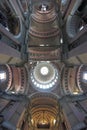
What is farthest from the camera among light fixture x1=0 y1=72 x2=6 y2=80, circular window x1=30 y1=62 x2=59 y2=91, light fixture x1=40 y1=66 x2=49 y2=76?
light fixture x1=40 y1=66 x2=49 y2=76

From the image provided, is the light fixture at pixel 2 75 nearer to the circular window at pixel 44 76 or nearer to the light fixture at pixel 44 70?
the circular window at pixel 44 76

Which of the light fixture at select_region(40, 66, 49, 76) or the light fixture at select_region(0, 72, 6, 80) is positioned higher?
the light fixture at select_region(40, 66, 49, 76)

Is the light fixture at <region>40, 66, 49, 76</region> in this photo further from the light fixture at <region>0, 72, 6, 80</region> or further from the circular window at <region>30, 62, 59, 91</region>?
the light fixture at <region>0, 72, 6, 80</region>

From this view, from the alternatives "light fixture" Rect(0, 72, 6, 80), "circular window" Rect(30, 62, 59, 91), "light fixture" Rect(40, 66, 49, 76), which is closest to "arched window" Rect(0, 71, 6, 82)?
"light fixture" Rect(0, 72, 6, 80)

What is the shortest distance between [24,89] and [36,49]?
16.5 feet

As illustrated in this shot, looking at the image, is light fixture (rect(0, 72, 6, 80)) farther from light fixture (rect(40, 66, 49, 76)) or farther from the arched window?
light fixture (rect(40, 66, 49, 76))

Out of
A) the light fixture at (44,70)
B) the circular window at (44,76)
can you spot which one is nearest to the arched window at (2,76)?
the circular window at (44,76)

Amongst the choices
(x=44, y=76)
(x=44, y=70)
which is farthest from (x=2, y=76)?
(x=44, y=70)

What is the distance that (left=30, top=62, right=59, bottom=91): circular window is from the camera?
32.0 m

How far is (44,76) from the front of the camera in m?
34.7

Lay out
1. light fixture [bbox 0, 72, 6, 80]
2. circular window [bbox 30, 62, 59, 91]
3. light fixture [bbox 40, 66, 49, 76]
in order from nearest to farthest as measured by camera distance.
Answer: light fixture [bbox 0, 72, 6, 80]
circular window [bbox 30, 62, 59, 91]
light fixture [bbox 40, 66, 49, 76]

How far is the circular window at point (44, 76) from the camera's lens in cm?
3199

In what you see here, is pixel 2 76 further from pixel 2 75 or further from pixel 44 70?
pixel 44 70

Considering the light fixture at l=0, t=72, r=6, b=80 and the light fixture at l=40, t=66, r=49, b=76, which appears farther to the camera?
the light fixture at l=40, t=66, r=49, b=76
